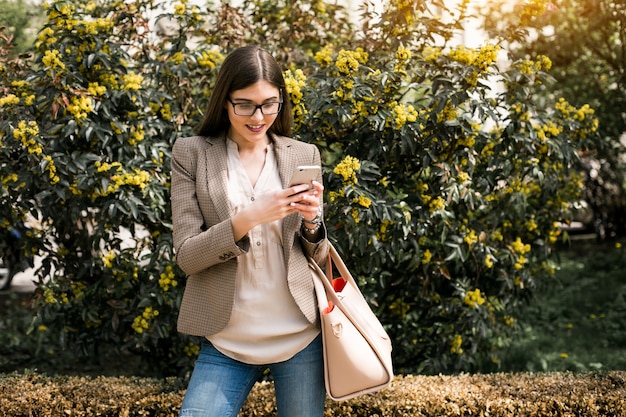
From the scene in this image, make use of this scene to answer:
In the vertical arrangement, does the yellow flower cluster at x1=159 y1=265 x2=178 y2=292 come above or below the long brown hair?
below

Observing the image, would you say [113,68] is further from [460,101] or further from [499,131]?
[499,131]

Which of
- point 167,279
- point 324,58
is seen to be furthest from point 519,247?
point 167,279

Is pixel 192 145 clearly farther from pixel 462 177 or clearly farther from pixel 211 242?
pixel 462 177

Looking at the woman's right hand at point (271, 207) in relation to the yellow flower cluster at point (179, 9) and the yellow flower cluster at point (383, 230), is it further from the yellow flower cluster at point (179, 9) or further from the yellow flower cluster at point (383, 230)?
the yellow flower cluster at point (179, 9)

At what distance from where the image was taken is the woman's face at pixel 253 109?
2326 millimetres

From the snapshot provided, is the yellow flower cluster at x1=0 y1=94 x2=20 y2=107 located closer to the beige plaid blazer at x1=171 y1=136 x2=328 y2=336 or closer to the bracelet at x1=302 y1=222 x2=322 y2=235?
the beige plaid blazer at x1=171 y1=136 x2=328 y2=336

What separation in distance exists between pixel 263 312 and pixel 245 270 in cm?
14

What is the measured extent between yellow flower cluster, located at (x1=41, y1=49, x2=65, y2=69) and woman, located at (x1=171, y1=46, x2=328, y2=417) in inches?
61.4

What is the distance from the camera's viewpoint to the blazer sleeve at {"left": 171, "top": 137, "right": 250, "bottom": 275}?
2174 millimetres

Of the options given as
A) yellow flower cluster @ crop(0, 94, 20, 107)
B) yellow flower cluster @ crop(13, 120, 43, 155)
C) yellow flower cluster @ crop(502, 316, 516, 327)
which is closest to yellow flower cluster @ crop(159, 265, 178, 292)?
yellow flower cluster @ crop(13, 120, 43, 155)

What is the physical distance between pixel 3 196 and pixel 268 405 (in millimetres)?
1667

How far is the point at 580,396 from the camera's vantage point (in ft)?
11.1

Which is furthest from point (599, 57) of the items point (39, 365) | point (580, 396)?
point (39, 365)

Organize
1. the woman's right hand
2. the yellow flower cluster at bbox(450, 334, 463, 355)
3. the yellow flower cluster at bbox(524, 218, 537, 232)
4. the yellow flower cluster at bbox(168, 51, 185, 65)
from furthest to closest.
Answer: the yellow flower cluster at bbox(524, 218, 537, 232) → the yellow flower cluster at bbox(450, 334, 463, 355) → the yellow flower cluster at bbox(168, 51, 185, 65) → the woman's right hand
